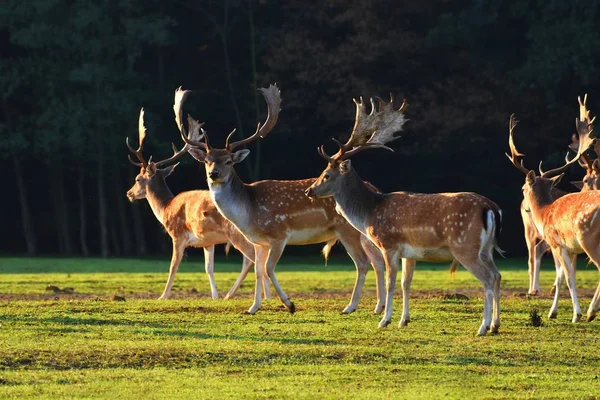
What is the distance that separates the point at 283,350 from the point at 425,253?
258 cm

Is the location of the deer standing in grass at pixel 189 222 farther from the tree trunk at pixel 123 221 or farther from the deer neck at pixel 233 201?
the tree trunk at pixel 123 221

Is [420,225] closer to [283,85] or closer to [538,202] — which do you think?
[538,202]

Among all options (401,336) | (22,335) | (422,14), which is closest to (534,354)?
(401,336)

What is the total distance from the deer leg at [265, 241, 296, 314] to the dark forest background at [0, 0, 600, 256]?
70.6 ft

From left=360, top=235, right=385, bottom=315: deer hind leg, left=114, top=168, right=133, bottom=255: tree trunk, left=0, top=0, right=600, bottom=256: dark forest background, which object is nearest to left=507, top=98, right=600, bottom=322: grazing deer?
left=360, top=235, right=385, bottom=315: deer hind leg

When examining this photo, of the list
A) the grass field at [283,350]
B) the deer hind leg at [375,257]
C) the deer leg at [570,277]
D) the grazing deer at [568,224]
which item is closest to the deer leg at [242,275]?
the grass field at [283,350]

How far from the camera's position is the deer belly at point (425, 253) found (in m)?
13.3

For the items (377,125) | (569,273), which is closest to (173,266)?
(377,125)

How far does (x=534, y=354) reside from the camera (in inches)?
441

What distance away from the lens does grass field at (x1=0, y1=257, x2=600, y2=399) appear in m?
9.46

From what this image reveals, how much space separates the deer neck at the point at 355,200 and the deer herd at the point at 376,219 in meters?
0.01

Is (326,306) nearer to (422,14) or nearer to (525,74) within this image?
(525,74)

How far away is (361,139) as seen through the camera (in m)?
15.2

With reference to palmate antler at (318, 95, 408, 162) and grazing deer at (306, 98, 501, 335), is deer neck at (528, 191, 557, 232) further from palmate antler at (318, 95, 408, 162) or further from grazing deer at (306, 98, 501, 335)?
grazing deer at (306, 98, 501, 335)
